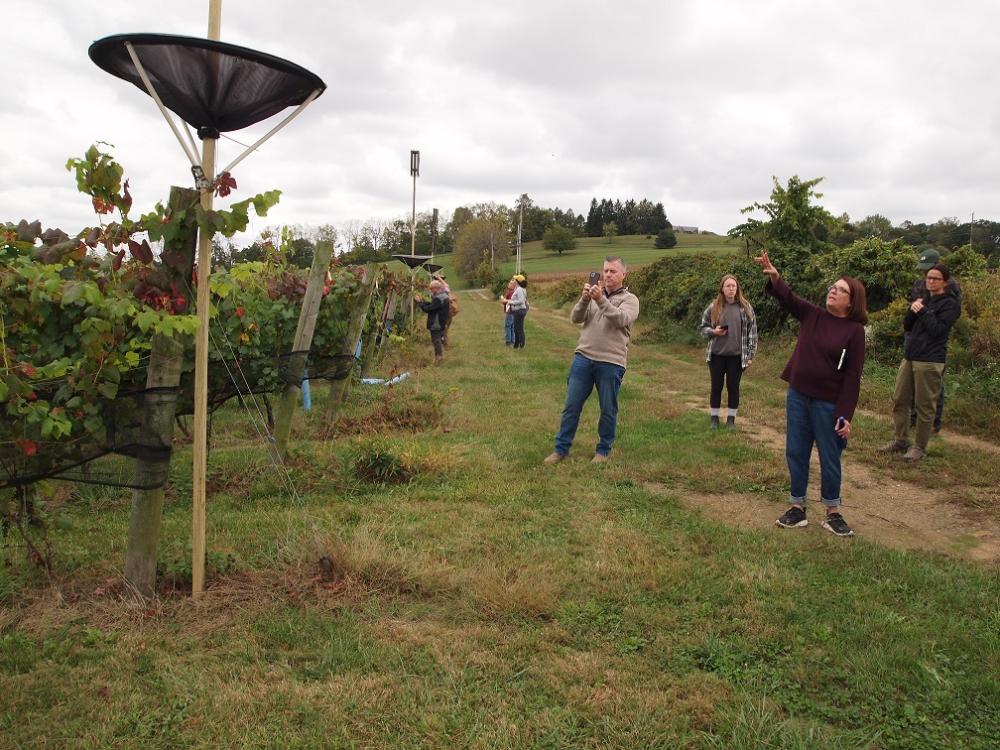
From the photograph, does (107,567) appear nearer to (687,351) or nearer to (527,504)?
(527,504)

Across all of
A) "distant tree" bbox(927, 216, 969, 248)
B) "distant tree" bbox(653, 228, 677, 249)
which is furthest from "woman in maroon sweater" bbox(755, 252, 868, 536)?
"distant tree" bbox(653, 228, 677, 249)

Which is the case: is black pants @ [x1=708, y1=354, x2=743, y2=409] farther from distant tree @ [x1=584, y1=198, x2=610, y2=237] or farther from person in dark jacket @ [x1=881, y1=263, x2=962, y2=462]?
distant tree @ [x1=584, y1=198, x2=610, y2=237]

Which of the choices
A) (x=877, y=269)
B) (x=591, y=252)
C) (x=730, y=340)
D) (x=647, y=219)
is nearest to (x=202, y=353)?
(x=730, y=340)

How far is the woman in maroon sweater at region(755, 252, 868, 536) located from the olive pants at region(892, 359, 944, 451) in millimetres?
2388

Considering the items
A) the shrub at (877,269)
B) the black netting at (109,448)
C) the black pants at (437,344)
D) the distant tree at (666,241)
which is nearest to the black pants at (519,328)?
the black pants at (437,344)

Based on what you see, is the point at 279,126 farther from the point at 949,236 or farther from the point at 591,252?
the point at 591,252

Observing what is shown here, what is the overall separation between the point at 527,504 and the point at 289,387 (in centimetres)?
213

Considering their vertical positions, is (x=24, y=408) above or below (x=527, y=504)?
above

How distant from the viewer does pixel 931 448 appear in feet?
23.2

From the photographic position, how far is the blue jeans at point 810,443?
4.80m

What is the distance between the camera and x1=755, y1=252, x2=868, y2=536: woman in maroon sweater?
4.70 m

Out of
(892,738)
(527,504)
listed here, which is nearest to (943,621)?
(892,738)

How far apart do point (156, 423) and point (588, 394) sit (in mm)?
3874

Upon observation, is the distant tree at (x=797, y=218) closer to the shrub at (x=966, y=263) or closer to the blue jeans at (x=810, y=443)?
the shrub at (x=966, y=263)
